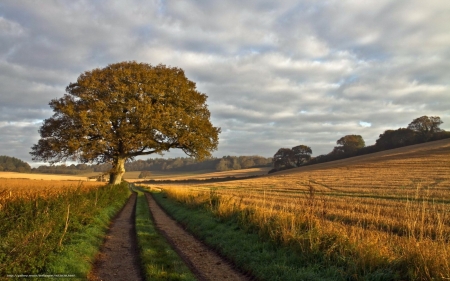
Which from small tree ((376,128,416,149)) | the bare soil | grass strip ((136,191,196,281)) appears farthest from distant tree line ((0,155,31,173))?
small tree ((376,128,416,149))

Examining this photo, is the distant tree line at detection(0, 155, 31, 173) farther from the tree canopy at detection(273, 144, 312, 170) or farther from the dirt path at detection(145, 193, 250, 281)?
the dirt path at detection(145, 193, 250, 281)

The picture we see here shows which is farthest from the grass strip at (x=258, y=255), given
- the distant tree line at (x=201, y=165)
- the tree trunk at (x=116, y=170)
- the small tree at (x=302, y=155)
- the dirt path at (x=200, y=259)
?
the distant tree line at (x=201, y=165)

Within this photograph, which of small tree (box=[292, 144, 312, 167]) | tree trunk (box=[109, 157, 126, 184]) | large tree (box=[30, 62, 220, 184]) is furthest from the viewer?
small tree (box=[292, 144, 312, 167])

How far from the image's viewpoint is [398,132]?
324 feet

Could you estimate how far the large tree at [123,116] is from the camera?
30094 millimetres

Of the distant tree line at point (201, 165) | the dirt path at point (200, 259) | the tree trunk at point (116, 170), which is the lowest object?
the dirt path at point (200, 259)

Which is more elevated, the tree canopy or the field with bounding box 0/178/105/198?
the tree canopy

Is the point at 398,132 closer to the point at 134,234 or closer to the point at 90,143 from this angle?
the point at 90,143

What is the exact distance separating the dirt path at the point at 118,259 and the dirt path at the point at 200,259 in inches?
51.0

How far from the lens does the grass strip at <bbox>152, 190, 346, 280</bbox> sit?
6.69 m

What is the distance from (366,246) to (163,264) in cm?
473

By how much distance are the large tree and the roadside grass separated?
1852 centimetres

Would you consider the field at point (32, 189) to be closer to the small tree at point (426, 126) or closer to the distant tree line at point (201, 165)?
the small tree at point (426, 126)

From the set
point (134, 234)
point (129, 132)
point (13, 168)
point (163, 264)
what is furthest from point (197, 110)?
point (13, 168)
